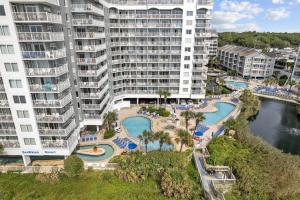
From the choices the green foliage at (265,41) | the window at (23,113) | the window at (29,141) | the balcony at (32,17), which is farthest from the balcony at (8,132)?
the green foliage at (265,41)

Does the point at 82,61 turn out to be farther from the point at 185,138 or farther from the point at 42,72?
the point at 185,138

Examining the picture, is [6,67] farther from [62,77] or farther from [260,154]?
[260,154]

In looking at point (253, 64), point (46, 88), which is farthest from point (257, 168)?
point (253, 64)

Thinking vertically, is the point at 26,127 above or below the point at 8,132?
above

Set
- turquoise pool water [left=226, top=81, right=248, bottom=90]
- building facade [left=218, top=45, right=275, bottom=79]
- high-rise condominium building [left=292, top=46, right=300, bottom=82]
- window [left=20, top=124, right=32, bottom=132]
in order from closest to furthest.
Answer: window [left=20, top=124, right=32, bottom=132]
high-rise condominium building [left=292, top=46, right=300, bottom=82]
turquoise pool water [left=226, top=81, right=248, bottom=90]
building facade [left=218, top=45, right=275, bottom=79]

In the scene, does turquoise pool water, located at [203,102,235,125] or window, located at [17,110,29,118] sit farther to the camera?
turquoise pool water, located at [203,102,235,125]

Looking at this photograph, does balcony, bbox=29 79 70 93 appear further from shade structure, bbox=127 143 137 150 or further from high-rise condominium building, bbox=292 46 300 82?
high-rise condominium building, bbox=292 46 300 82

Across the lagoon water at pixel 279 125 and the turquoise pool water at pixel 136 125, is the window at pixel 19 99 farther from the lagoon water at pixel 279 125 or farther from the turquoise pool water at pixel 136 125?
the lagoon water at pixel 279 125

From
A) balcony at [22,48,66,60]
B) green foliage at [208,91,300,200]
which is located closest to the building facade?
green foliage at [208,91,300,200]
